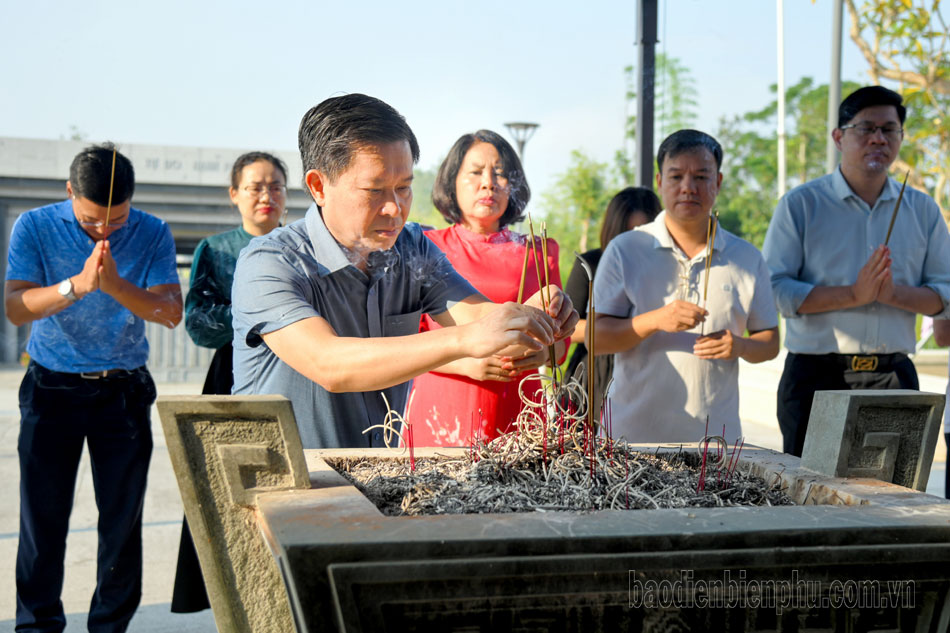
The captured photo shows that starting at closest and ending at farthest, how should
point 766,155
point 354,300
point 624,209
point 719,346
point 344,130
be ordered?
point 344,130
point 354,300
point 719,346
point 624,209
point 766,155

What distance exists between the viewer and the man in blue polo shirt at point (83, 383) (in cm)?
298

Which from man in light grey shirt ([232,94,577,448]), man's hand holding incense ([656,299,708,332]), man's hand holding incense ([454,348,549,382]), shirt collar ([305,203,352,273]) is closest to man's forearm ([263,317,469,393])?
man in light grey shirt ([232,94,577,448])

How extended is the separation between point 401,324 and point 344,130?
0.54 metres

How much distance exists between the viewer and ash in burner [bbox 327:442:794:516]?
1639mm

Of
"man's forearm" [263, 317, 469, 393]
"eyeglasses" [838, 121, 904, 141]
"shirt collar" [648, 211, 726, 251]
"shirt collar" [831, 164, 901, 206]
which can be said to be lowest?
"man's forearm" [263, 317, 469, 393]

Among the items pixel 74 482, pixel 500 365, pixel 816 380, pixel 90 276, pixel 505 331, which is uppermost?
pixel 90 276

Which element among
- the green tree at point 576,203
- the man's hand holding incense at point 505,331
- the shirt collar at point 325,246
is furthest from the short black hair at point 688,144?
the green tree at point 576,203

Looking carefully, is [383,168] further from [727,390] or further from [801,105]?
[801,105]

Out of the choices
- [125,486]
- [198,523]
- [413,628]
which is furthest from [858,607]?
[125,486]

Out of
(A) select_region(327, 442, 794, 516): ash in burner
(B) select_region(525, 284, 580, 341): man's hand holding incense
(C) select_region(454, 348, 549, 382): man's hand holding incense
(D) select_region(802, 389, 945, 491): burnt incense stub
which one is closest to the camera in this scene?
(A) select_region(327, 442, 794, 516): ash in burner

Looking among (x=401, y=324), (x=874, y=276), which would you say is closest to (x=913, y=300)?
(x=874, y=276)

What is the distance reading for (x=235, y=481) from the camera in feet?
5.51

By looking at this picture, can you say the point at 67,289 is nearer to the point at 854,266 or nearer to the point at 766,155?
the point at 854,266

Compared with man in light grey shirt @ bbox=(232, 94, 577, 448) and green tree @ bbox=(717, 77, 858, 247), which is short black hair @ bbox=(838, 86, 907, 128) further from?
green tree @ bbox=(717, 77, 858, 247)
